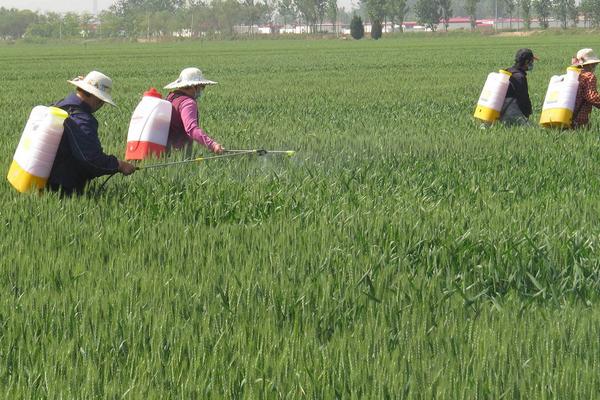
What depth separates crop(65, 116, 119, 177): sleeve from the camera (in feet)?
22.6

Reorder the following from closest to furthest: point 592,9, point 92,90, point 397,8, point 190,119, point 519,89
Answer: point 92,90
point 190,119
point 519,89
point 592,9
point 397,8

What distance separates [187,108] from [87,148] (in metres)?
2.11

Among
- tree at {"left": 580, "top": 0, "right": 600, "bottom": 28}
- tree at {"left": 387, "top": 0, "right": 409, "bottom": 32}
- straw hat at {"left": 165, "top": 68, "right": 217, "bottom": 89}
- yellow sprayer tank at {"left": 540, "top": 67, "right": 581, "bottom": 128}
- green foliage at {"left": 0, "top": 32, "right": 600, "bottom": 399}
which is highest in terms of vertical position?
tree at {"left": 387, "top": 0, "right": 409, "bottom": 32}

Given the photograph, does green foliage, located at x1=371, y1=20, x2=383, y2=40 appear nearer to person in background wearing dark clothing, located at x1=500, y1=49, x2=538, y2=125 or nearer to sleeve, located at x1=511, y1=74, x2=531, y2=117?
person in background wearing dark clothing, located at x1=500, y1=49, x2=538, y2=125

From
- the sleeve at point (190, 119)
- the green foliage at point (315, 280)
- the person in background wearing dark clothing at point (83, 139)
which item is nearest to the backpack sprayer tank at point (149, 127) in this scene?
the sleeve at point (190, 119)

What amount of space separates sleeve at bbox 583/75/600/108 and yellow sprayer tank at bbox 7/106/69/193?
6616 mm

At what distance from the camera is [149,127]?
29.3 feet

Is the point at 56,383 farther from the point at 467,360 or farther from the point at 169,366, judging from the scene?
the point at 467,360

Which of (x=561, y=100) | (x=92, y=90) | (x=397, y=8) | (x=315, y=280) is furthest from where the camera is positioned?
(x=397, y=8)

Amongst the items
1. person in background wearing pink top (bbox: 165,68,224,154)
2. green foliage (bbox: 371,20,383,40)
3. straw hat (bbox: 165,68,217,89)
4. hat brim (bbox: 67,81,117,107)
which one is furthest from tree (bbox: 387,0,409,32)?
hat brim (bbox: 67,81,117,107)

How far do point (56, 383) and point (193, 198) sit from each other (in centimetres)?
418

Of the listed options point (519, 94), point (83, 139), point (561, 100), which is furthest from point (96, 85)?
point (519, 94)

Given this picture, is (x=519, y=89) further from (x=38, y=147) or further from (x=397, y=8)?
(x=397, y=8)

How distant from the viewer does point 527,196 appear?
24.9 ft
